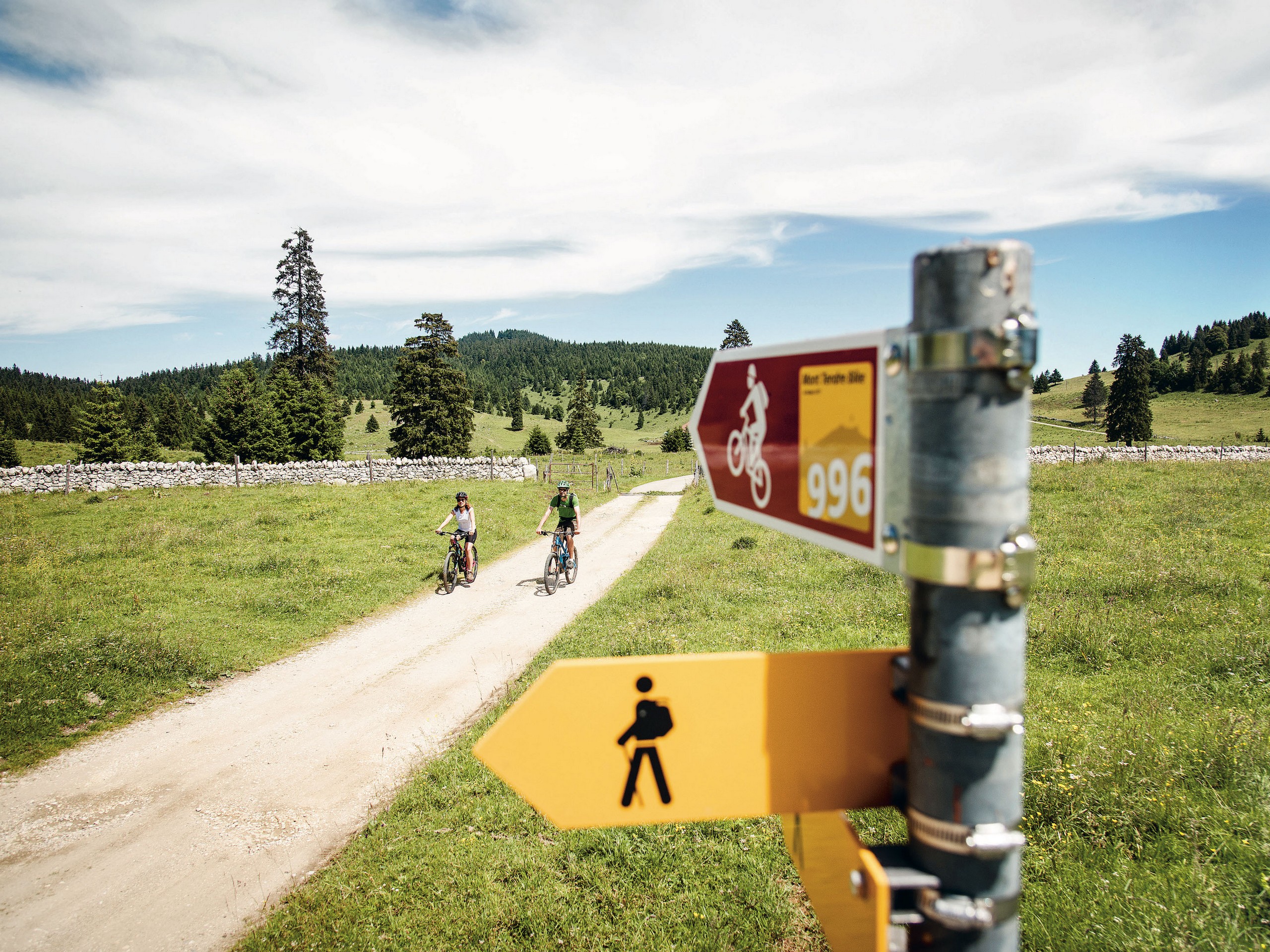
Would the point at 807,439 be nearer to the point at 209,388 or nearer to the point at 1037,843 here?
the point at 1037,843

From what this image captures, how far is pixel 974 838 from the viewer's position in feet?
3.60

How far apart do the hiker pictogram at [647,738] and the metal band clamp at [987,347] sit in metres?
0.89

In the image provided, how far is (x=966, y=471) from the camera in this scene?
1065mm

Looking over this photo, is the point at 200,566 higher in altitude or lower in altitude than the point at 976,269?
lower

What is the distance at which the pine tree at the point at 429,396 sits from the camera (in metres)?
50.9

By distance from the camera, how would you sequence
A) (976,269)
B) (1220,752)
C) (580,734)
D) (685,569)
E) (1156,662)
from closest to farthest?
(976,269) < (580,734) < (1220,752) < (1156,662) < (685,569)

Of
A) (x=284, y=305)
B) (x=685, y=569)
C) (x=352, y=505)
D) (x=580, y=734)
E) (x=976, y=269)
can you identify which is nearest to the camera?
(x=976, y=269)

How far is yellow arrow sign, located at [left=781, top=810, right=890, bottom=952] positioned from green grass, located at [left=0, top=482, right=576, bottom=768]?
905 cm

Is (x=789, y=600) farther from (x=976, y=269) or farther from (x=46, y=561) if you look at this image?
(x=46, y=561)

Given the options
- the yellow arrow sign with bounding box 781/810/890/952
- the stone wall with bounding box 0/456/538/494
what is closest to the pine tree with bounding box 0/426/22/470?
the stone wall with bounding box 0/456/538/494

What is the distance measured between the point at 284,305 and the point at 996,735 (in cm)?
6491

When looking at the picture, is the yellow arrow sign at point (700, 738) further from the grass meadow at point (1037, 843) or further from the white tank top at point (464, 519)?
the white tank top at point (464, 519)

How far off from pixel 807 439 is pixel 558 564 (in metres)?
12.9

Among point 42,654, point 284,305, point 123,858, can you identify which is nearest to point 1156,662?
point 123,858
